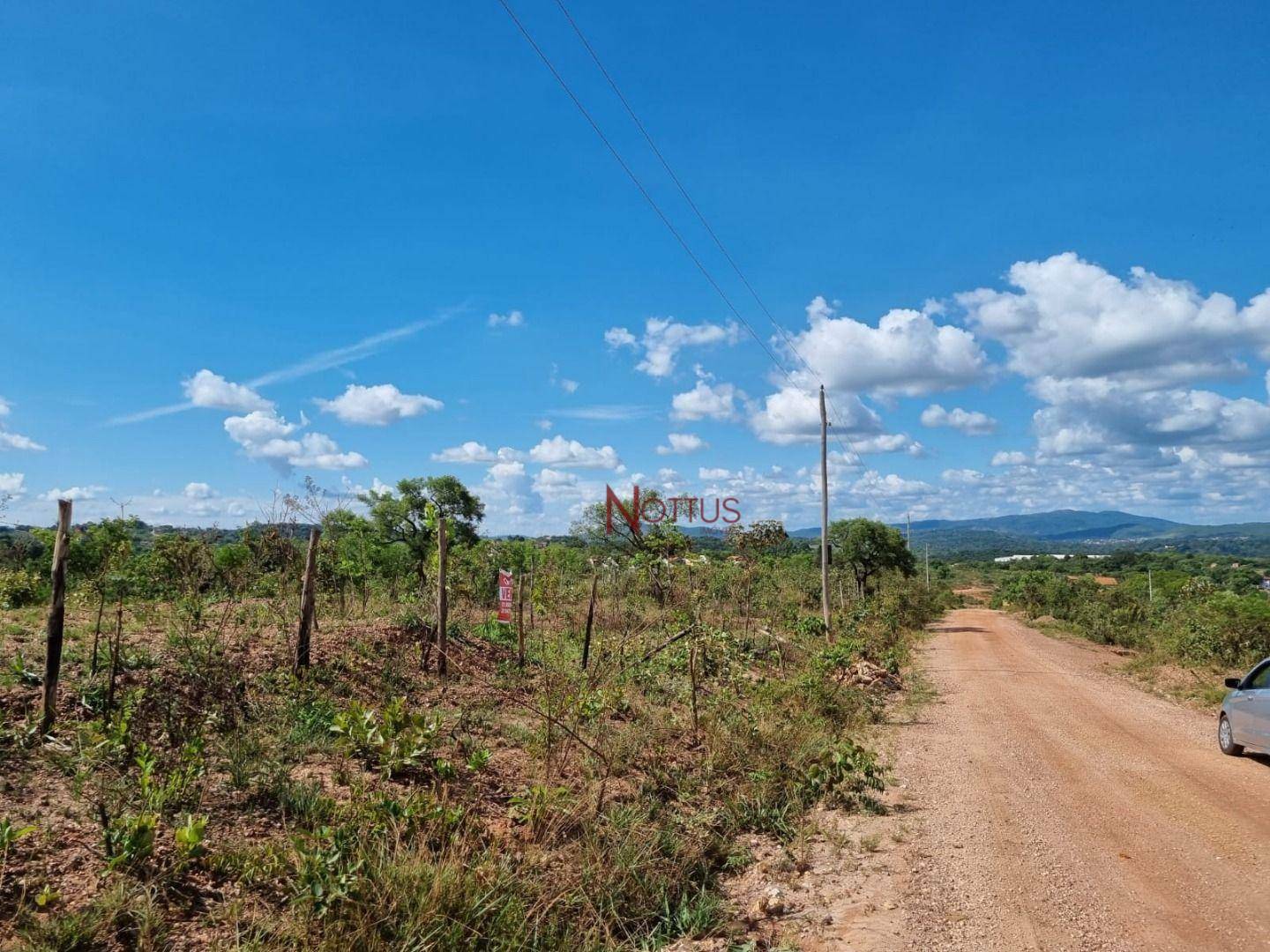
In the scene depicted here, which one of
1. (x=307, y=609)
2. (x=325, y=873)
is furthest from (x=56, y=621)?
(x=325, y=873)

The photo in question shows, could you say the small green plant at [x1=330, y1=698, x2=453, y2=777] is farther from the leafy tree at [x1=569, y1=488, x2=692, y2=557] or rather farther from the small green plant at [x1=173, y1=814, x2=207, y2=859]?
the leafy tree at [x1=569, y1=488, x2=692, y2=557]

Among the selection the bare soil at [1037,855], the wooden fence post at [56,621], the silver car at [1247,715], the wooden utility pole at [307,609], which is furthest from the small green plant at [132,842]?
the silver car at [1247,715]

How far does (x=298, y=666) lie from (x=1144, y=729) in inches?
467

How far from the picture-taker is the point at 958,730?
11391 millimetres

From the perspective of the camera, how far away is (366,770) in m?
6.93

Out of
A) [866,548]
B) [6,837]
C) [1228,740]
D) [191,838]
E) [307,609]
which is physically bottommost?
[1228,740]

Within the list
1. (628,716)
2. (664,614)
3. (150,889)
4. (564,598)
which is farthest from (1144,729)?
(564,598)

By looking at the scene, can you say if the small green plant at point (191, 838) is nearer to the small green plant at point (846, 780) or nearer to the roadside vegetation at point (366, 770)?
the roadside vegetation at point (366, 770)

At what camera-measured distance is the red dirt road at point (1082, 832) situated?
4969mm

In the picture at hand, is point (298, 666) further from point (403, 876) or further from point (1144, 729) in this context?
point (1144, 729)

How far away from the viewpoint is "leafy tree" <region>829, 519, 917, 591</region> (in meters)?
40.4

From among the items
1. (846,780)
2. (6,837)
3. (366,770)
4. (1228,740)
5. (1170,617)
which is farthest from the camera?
(1170,617)

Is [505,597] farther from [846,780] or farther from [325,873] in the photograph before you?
[325,873]

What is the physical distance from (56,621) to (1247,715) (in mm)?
12760
